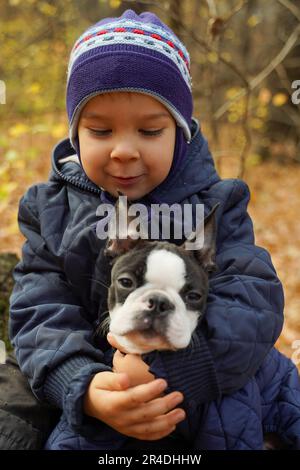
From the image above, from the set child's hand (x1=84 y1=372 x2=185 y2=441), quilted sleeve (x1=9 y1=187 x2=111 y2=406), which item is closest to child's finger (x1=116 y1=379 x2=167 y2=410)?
child's hand (x1=84 y1=372 x2=185 y2=441)

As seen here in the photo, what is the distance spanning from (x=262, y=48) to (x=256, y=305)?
1027 centimetres

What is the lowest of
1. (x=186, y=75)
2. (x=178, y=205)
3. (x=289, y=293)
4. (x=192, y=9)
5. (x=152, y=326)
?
(x=289, y=293)

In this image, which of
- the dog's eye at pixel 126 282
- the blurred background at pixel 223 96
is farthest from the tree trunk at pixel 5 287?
the blurred background at pixel 223 96

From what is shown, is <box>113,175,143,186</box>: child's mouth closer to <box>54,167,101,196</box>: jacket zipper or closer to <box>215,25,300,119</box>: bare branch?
<box>54,167,101,196</box>: jacket zipper

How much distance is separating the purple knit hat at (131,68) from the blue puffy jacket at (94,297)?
251 millimetres

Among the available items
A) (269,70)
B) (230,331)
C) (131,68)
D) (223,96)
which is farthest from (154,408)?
(223,96)

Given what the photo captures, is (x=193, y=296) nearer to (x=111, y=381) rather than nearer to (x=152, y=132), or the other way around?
(x=111, y=381)

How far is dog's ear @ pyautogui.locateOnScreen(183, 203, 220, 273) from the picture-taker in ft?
6.35

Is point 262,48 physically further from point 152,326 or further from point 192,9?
point 152,326

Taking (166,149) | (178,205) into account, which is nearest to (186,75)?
(166,149)

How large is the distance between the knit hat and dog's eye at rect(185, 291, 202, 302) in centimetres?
78

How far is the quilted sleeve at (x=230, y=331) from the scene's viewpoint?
6.18 ft

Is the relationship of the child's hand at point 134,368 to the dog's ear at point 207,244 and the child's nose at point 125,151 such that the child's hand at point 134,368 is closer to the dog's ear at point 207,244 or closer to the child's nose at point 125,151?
the dog's ear at point 207,244

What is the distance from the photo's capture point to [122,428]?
1.88 meters
